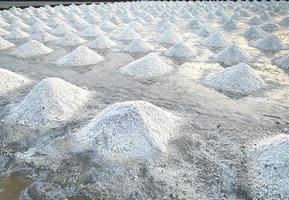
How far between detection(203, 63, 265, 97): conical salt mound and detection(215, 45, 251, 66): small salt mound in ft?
2.65

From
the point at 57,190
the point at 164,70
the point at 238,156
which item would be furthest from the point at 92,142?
the point at 164,70

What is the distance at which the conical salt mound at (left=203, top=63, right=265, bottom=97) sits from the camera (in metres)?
3.95

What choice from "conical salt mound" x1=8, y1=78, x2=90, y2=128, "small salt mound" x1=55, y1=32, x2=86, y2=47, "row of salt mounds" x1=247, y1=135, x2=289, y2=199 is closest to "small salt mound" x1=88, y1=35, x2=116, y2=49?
"small salt mound" x1=55, y1=32, x2=86, y2=47

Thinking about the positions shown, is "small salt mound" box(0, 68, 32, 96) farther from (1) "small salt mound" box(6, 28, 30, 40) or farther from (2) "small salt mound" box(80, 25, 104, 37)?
(2) "small salt mound" box(80, 25, 104, 37)

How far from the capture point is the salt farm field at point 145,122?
2.29 m

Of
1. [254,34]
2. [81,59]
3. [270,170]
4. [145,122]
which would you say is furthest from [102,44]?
[270,170]

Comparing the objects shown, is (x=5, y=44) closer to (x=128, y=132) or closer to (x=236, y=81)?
(x=236, y=81)

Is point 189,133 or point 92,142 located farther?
point 189,133

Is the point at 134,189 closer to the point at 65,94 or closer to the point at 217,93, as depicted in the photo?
the point at 65,94

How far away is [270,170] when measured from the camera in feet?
7.60

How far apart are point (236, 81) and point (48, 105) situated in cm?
215

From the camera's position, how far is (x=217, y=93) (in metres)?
3.89

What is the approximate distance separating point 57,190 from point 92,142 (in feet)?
1.90

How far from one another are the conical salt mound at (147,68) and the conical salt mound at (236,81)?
652 millimetres
